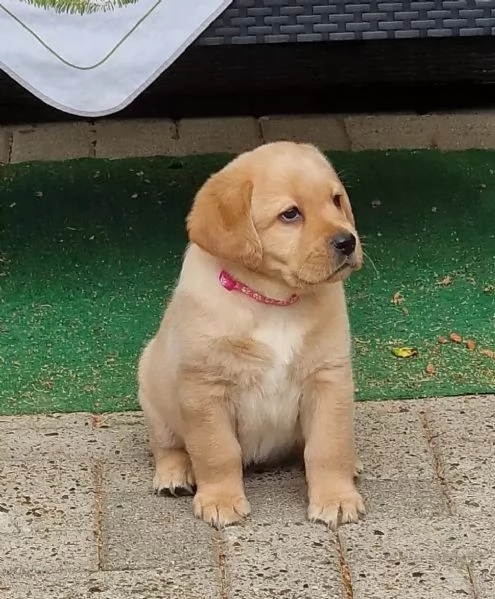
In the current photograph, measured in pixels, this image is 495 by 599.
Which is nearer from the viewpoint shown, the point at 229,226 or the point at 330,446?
the point at 229,226

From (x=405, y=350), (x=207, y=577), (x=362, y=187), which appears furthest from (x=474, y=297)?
(x=207, y=577)

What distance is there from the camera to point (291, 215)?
242 centimetres

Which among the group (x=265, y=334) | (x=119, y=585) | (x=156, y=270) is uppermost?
(x=265, y=334)

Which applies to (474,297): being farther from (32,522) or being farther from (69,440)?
(32,522)

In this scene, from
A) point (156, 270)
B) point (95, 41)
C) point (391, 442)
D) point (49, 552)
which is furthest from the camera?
point (156, 270)

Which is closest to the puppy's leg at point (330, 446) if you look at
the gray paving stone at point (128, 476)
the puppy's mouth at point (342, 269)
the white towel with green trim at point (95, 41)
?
the puppy's mouth at point (342, 269)

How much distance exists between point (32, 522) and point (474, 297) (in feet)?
5.16

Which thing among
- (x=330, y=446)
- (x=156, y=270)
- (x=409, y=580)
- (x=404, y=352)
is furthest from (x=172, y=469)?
(x=156, y=270)

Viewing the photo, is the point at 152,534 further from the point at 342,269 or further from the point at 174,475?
the point at 342,269

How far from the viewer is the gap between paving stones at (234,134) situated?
4.72 m

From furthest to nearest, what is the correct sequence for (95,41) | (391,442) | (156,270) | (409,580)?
(156,270)
(95,41)
(391,442)
(409,580)

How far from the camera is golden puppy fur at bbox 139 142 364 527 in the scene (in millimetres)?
2408

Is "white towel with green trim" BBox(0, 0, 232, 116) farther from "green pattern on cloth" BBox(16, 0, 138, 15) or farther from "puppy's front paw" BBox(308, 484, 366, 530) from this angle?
"puppy's front paw" BBox(308, 484, 366, 530)

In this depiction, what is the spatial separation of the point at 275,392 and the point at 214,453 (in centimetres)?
18
